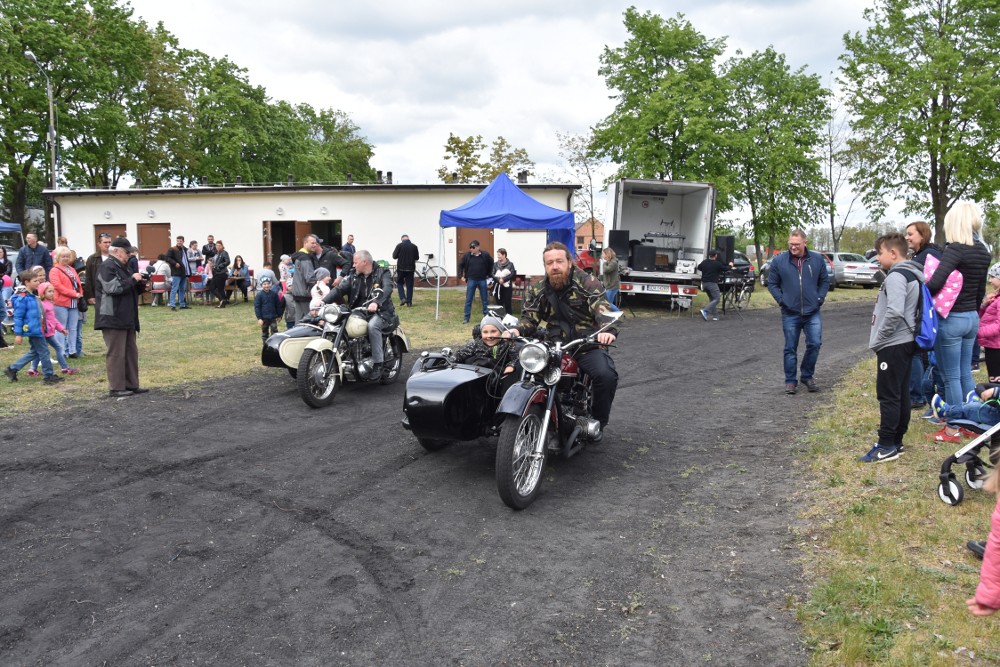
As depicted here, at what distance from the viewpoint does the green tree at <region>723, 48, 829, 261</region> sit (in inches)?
1303

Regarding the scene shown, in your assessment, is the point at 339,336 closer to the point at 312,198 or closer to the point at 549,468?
the point at 549,468

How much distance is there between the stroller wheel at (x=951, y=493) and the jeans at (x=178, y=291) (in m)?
19.0

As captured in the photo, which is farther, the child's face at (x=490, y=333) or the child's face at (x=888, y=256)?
the child's face at (x=888, y=256)

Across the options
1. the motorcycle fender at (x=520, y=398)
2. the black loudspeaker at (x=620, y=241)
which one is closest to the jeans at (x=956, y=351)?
the motorcycle fender at (x=520, y=398)

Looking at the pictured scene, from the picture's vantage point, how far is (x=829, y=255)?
1229 inches

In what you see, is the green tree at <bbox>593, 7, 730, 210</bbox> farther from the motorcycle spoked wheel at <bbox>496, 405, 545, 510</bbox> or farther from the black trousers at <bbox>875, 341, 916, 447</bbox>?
the motorcycle spoked wheel at <bbox>496, 405, 545, 510</bbox>

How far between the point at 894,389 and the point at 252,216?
25.3 meters

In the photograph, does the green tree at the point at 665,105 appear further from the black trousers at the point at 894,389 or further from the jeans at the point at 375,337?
the black trousers at the point at 894,389

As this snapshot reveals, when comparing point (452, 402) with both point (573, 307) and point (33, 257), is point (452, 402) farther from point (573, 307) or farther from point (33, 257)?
point (33, 257)

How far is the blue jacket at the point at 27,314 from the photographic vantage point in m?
9.11

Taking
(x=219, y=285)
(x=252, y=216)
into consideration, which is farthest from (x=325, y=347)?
(x=252, y=216)

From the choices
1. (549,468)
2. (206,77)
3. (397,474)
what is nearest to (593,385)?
(549,468)

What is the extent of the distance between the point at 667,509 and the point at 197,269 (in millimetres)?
19300

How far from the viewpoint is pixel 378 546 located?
4.35 meters
